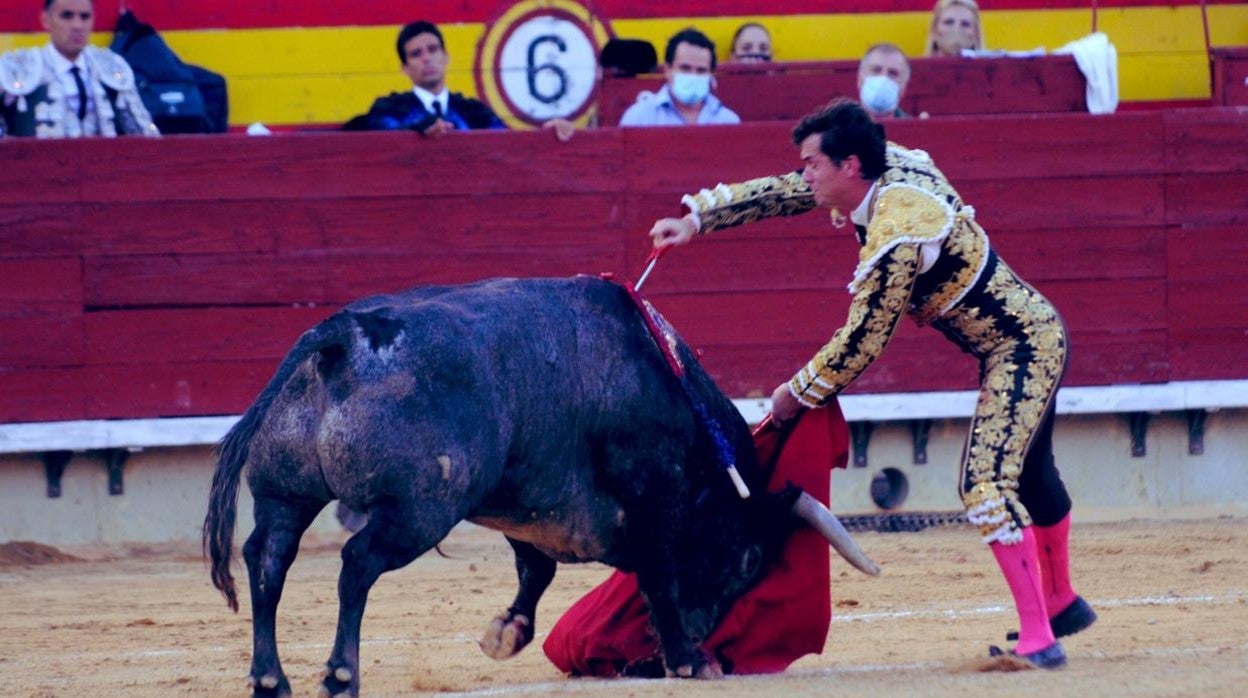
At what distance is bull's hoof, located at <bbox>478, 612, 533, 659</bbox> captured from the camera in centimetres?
462

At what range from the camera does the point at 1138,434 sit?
7668mm

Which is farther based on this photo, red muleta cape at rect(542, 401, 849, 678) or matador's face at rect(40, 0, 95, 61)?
matador's face at rect(40, 0, 95, 61)

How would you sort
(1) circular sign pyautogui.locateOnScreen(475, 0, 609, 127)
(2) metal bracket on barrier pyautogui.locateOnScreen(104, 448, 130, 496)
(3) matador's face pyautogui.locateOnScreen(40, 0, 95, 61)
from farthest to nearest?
1. (1) circular sign pyautogui.locateOnScreen(475, 0, 609, 127)
2. (2) metal bracket on barrier pyautogui.locateOnScreen(104, 448, 130, 496)
3. (3) matador's face pyautogui.locateOnScreen(40, 0, 95, 61)

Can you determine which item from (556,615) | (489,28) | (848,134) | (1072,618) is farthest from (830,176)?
(489,28)

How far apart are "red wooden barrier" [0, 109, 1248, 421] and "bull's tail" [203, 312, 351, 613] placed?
3.16m

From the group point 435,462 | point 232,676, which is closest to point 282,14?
point 232,676

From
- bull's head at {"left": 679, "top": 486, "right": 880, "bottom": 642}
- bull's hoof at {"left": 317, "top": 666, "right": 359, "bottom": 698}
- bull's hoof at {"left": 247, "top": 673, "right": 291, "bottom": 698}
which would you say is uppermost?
bull's head at {"left": 679, "top": 486, "right": 880, "bottom": 642}

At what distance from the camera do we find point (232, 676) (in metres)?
4.70

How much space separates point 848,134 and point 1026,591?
104 centimetres

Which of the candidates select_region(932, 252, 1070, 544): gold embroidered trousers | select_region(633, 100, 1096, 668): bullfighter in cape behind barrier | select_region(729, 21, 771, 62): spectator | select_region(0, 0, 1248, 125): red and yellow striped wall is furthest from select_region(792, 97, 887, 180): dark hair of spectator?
select_region(0, 0, 1248, 125): red and yellow striped wall

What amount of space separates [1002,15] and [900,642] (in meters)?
4.09

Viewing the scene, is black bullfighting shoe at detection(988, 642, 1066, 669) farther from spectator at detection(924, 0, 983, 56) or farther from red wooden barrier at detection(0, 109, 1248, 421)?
spectator at detection(924, 0, 983, 56)

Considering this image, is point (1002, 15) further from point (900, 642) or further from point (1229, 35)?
point (900, 642)

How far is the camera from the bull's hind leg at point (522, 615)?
4625 millimetres
